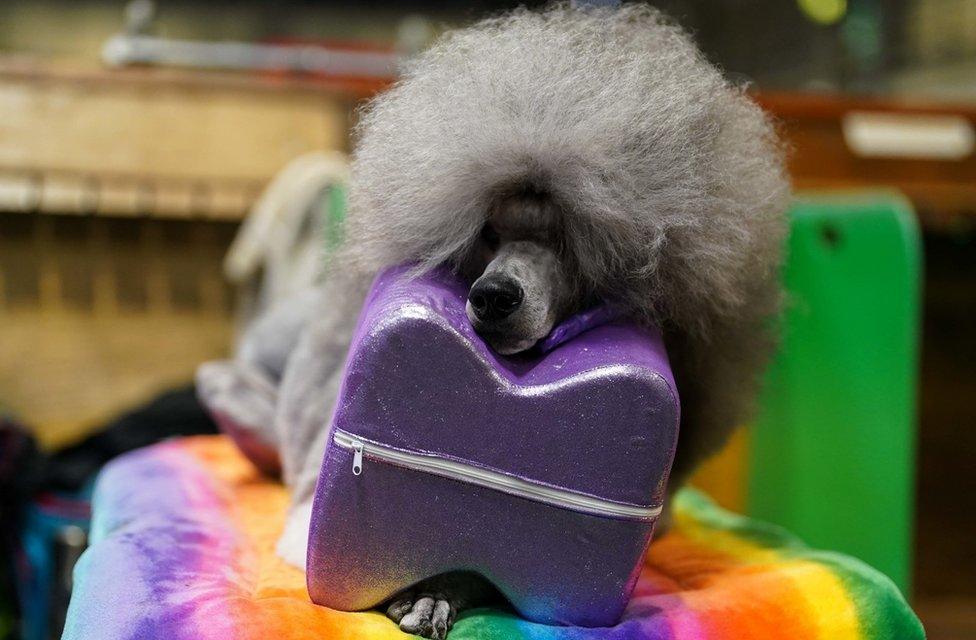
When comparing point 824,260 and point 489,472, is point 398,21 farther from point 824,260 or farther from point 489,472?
point 489,472

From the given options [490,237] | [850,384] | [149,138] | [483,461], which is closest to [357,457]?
[483,461]

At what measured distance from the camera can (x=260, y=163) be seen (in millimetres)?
1884

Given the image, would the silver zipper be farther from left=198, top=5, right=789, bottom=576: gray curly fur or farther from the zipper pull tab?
left=198, top=5, right=789, bottom=576: gray curly fur

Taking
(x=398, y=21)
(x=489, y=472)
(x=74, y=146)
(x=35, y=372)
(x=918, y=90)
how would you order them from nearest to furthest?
(x=489, y=472), (x=74, y=146), (x=35, y=372), (x=918, y=90), (x=398, y=21)

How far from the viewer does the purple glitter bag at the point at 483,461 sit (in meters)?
0.62

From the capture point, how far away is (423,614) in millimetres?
650

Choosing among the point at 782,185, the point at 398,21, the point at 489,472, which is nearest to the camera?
the point at 489,472

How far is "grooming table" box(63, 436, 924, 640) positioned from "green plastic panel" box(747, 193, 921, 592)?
13.6 inches

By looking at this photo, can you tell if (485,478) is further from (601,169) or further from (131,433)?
(131,433)

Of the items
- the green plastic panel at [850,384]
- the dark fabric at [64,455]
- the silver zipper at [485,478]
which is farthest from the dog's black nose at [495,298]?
the dark fabric at [64,455]

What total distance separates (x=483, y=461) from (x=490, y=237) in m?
0.20

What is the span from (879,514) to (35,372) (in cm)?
165

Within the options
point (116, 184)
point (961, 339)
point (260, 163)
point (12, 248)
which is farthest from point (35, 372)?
point (961, 339)

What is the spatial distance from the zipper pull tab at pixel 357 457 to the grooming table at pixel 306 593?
4.1 inches
